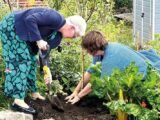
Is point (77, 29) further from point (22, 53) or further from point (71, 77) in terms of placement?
point (71, 77)

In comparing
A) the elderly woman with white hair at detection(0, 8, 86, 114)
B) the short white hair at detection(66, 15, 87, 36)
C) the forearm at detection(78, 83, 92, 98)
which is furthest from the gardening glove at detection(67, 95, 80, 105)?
the short white hair at detection(66, 15, 87, 36)

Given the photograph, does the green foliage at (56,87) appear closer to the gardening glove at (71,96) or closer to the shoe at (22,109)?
the gardening glove at (71,96)

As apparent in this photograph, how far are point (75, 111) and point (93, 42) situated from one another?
80cm

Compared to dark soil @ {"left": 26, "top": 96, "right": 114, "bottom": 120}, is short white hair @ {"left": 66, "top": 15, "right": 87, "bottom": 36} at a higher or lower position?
higher

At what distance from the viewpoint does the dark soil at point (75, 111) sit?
4.93 m

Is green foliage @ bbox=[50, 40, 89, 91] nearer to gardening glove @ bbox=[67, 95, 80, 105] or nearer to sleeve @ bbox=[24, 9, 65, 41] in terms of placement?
gardening glove @ bbox=[67, 95, 80, 105]

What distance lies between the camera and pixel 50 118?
4855mm

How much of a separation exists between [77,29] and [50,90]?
81cm

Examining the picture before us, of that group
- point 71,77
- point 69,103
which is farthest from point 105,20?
point 69,103

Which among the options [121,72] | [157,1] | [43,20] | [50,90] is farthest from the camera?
[157,1]

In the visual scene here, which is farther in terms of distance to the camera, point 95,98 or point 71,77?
point 71,77

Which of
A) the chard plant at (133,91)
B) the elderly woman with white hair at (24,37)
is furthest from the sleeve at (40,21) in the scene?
the chard plant at (133,91)

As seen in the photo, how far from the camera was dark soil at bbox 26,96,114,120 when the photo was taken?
4926 millimetres

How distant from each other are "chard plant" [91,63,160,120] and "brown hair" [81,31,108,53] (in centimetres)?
40
